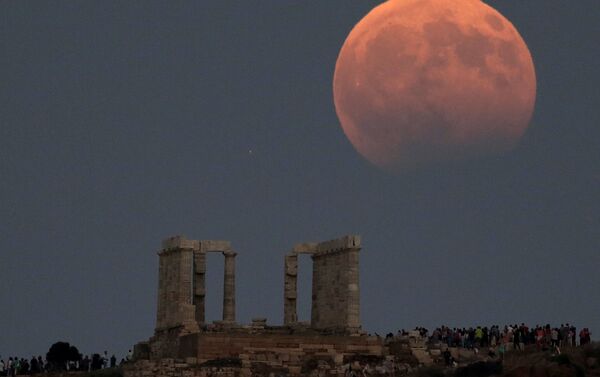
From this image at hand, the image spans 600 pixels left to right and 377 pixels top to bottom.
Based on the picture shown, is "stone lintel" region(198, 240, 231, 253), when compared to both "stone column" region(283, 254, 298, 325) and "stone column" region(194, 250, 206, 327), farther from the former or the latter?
"stone column" region(283, 254, 298, 325)

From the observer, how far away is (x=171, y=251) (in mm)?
102188

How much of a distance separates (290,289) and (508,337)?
14.9 meters

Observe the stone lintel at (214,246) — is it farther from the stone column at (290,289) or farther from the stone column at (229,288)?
the stone column at (290,289)

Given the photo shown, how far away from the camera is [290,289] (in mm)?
104625

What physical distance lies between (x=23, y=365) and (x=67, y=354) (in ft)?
54.2

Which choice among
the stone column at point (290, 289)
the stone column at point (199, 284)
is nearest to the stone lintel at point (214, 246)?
the stone column at point (199, 284)

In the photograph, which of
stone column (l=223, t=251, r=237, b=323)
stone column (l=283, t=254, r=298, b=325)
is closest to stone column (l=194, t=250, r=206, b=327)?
stone column (l=223, t=251, r=237, b=323)

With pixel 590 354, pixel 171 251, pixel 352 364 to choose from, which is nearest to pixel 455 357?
pixel 352 364

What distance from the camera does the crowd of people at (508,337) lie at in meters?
91.2

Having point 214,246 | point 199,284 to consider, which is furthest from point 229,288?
point 214,246

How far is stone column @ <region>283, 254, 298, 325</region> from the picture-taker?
342ft

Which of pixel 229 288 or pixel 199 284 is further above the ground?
pixel 199 284

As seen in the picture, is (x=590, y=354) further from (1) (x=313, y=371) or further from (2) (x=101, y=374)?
(2) (x=101, y=374)

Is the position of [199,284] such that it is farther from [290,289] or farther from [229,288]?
[290,289]
